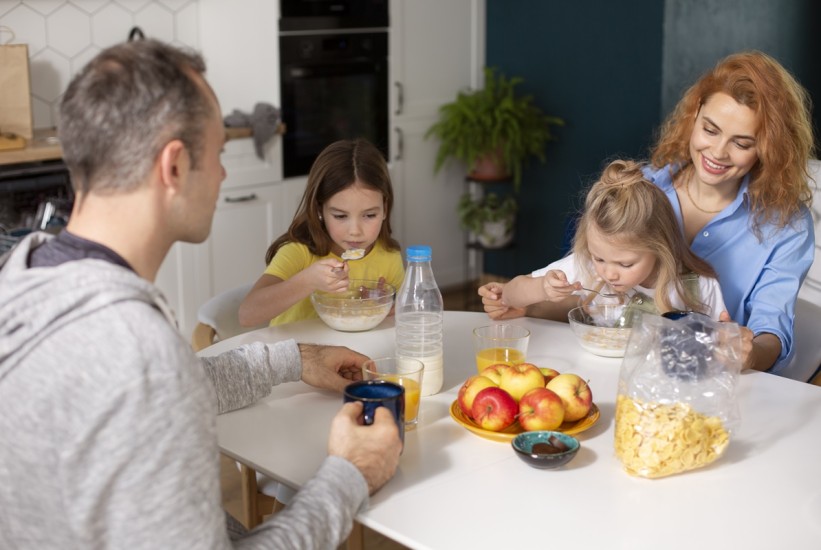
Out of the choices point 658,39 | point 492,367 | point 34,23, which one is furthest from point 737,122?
point 34,23

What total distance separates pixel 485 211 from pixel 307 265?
265 centimetres

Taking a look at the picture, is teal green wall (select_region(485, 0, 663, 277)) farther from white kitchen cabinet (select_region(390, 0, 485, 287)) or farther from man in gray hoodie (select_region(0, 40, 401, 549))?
man in gray hoodie (select_region(0, 40, 401, 549))

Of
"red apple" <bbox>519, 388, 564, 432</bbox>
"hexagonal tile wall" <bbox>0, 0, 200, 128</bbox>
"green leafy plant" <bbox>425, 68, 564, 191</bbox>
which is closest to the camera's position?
"red apple" <bbox>519, 388, 564, 432</bbox>

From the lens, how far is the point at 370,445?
4.72ft

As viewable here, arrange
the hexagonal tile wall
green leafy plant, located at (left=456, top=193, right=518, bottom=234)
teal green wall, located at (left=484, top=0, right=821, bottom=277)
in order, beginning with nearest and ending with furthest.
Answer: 1. the hexagonal tile wall
2. teal green wall, located at (left=484, top=0, right=821, bottom=277)
3. green leafy plant, located at (left=456, top=193, right=518, bottom=234)

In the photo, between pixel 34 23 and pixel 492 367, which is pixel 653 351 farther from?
pixel 34 23

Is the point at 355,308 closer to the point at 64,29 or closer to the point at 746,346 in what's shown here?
the point at 746,346

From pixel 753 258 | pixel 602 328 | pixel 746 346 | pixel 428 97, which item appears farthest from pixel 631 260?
pixel 428 97

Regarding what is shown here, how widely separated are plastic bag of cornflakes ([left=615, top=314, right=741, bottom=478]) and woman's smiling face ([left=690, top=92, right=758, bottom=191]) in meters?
0.79

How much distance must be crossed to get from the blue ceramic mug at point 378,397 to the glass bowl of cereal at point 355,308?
1.98 feet

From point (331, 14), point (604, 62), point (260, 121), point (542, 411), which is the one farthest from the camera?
point (604, 62)

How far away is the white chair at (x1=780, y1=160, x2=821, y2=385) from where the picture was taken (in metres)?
2.40

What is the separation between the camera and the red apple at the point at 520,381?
167 centimetres

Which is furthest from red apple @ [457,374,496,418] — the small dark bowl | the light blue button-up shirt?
the light blue button-up shirt
